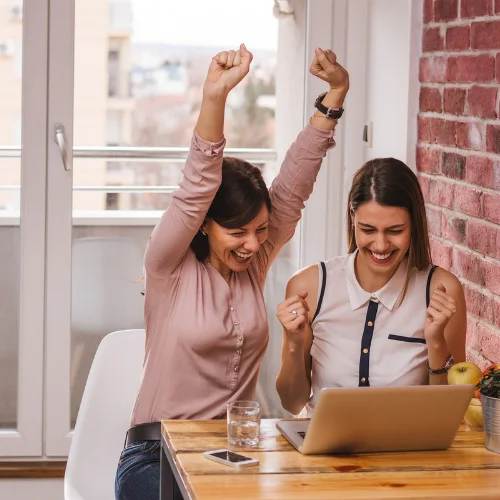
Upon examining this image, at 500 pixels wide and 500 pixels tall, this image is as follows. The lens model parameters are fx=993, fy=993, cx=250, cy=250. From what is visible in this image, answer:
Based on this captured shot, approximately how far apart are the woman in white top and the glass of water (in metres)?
0.33

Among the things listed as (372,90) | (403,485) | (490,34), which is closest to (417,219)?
(490,34)

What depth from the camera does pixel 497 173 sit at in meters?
2.37

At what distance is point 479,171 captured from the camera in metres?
2.47

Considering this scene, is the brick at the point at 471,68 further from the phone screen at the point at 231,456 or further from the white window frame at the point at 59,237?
the white window frame at the point at 59,237

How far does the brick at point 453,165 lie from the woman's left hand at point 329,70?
45 centimetres

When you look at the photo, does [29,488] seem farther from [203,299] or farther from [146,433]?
[203,299]

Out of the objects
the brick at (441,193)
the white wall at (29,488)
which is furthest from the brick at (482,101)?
the white wall at (29,488)

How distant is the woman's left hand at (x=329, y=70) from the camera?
7.50 feet

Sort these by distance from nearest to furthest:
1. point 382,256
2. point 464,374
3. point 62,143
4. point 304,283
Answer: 1. point 464,374
2. point 382,256
3. point 304,283
4. point 62,143

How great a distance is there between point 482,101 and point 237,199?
0.70 m

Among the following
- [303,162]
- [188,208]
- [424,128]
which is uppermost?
[424,128]

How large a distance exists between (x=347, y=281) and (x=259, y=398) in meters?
1.32

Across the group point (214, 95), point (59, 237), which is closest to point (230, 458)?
point (214, 95)

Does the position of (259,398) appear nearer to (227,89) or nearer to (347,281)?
(347,281)
